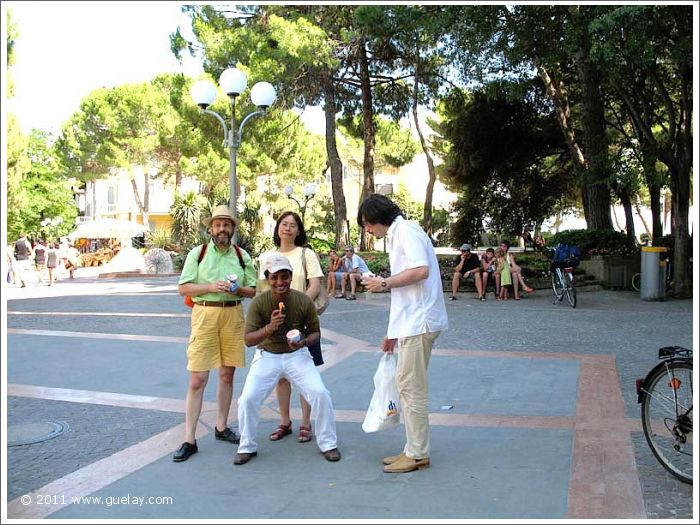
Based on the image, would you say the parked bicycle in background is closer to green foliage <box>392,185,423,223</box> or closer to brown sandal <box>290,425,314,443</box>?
brown sandal <box>290,425,314,443</box>

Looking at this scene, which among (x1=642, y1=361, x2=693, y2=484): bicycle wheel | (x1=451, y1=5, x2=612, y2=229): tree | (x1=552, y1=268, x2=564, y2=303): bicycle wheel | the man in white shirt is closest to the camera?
(x1=642, y1=361, x2=693, y2=484): bicycle wheel

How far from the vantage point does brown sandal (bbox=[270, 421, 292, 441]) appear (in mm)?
5113

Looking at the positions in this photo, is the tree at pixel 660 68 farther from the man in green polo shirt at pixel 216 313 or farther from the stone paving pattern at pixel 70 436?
the stone paving pattern at pixel 70 436

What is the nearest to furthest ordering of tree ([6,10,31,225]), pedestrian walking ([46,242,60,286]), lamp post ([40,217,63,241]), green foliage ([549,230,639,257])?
green foliage ([549,230,639,257]), pedestrian walking ([46,242,60,286]), tree ([6,10,31,225]), lamp post ([40,217,63,241])

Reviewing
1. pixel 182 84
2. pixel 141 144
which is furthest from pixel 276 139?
pixel 141 144

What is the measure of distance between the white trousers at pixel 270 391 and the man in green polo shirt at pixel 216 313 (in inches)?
12.9

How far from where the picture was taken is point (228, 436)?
16.6ft

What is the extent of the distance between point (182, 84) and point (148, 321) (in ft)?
68.4

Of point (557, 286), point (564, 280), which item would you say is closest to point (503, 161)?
point (557, 286)

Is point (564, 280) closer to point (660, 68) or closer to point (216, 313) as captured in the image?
point (660, 68)

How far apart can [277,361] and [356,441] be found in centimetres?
88

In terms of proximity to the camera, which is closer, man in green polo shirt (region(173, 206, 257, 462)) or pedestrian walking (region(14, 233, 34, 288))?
man in green polo shirt (region(173, 206, 257, 462))

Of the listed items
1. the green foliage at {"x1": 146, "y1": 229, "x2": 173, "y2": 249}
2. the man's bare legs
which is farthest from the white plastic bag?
the green foliage at {"x1": 146, "y1": 229, "x2": 173, "y2": 249}

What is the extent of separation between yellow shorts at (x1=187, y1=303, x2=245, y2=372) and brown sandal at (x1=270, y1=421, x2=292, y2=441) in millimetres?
577
